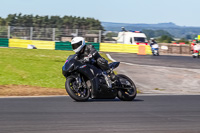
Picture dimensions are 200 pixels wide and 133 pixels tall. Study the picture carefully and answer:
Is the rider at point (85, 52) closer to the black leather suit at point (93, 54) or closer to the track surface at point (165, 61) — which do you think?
Result: the black leather suit at point (93, 54)

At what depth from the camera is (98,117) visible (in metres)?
6.70

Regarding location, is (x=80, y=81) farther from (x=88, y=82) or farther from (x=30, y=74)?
(x=30, y=74)

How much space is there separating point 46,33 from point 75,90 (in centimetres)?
3378

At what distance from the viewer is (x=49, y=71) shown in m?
15.6

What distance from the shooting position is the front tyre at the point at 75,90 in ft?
27.1

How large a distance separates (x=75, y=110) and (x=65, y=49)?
1194 inches

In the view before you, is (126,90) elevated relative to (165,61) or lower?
elevated

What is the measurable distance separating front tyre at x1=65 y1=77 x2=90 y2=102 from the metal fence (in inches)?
1280

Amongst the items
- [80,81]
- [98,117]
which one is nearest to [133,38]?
[80,81]

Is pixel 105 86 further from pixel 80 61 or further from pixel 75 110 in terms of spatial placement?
pixel 75 110

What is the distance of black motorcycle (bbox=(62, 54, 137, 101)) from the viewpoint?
8391mm

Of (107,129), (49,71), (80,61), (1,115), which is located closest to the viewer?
(107,129)

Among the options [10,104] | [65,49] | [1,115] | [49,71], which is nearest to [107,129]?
[1,115]

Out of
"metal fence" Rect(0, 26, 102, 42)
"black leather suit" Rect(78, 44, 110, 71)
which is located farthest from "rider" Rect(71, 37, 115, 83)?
"metal fence" Rect(0, 26, 102, 42)
